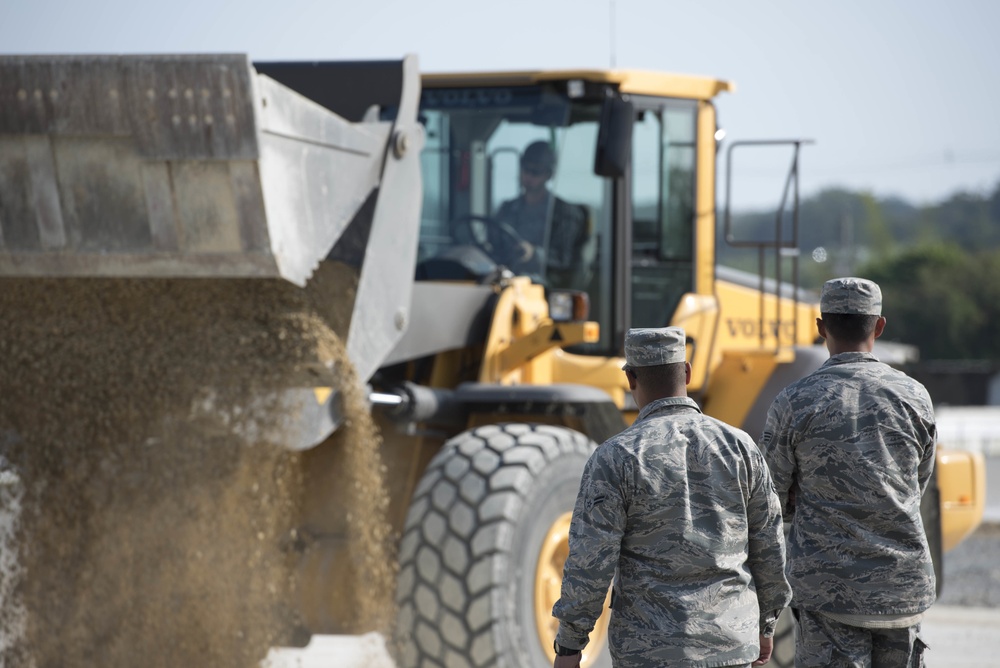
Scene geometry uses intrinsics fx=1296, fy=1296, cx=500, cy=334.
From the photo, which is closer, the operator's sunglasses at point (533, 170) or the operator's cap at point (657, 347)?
the operator's cap at point (657, 347)

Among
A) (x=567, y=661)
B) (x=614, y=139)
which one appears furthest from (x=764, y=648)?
(x=614, y=139)

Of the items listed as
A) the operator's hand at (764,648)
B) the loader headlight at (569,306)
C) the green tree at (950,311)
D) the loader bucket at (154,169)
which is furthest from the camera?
the green tree at (950,311)

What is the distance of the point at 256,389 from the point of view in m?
4.77

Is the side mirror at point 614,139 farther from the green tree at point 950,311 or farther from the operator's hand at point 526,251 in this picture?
the green tree at point 950,311

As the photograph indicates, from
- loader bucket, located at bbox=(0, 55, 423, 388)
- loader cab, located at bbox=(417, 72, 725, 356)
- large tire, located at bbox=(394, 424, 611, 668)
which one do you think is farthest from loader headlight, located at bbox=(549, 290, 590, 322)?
loader bucket, located at bbox=(0, 55, 423, 388)

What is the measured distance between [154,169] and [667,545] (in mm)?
2248

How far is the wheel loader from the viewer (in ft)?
14.3

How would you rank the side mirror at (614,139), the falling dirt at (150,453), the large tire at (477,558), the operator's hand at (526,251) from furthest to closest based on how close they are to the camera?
the operator's hand at (526,251) → the side mirror at (614,139) → the large tire at (477,558) → the falling dirt at (150,453)

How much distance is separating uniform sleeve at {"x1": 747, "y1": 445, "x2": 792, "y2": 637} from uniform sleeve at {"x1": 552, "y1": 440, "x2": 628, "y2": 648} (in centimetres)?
36

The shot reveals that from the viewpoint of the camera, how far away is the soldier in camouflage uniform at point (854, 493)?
375cm

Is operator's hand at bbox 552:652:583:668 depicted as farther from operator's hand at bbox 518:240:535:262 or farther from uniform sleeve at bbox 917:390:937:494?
operator's hand at bbox 518:240:535:262

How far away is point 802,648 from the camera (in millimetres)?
3902

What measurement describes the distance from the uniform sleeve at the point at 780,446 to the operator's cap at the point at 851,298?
311 millimetres

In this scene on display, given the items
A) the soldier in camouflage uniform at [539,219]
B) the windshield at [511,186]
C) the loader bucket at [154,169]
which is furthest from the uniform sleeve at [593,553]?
the soldier in camouflage uniform at [539,219]
